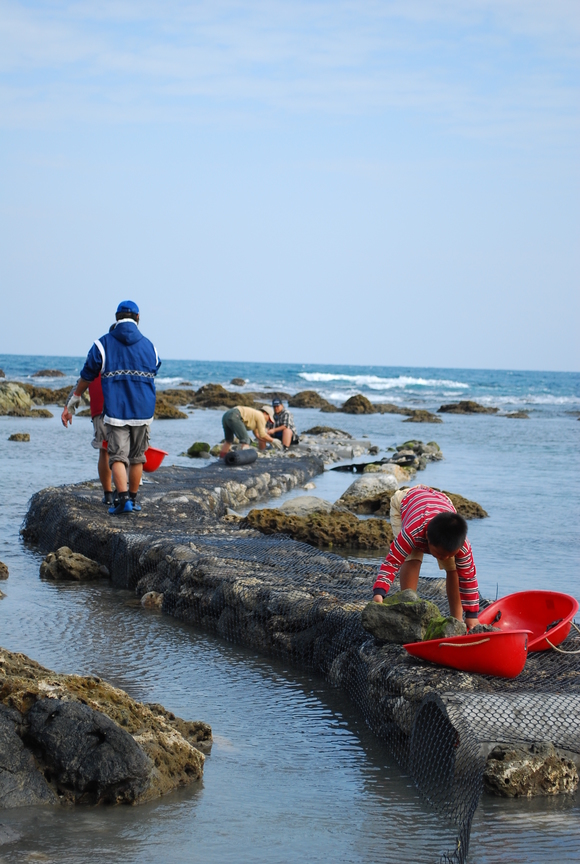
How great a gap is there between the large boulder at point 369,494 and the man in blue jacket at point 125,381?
515 centimetres

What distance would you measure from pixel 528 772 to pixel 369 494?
30.7 feet

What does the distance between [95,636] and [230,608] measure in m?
0.96

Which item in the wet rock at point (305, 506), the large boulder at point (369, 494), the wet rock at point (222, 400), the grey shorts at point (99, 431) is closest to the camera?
the grey shorts at point (99, 431)

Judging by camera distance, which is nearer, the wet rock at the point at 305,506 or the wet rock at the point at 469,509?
the wet rock at the point at 305,506

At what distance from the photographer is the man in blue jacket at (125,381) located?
8.34m

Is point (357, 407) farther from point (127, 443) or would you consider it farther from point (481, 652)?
point (481, 652)

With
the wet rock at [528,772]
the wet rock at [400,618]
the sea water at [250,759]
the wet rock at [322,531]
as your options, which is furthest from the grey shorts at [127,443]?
the wet rock at [528,772]

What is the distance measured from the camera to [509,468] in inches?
740

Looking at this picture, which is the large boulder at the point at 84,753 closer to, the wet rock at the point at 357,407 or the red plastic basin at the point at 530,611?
the red plastic basin at the point at 530,611

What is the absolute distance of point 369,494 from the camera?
524 inches

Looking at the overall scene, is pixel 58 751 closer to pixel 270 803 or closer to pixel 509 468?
pixel 270 803

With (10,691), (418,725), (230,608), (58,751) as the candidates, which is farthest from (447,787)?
(230,608)

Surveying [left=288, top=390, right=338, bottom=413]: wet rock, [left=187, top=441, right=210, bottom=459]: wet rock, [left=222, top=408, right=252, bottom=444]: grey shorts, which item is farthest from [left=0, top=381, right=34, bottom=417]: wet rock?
[left=288, top=390, right=338, bottom=413]: wet rock

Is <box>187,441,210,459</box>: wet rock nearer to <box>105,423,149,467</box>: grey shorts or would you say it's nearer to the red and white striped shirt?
<box>105,423,149,467</box>: grey shorts
